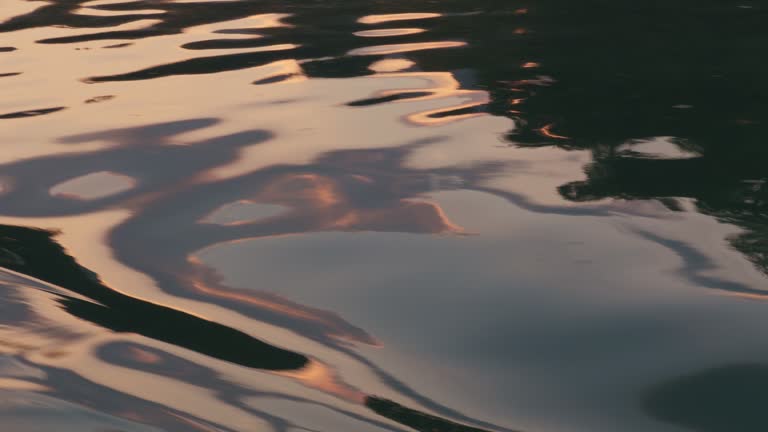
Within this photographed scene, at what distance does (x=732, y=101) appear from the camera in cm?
165

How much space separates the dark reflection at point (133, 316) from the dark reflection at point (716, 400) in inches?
12.1

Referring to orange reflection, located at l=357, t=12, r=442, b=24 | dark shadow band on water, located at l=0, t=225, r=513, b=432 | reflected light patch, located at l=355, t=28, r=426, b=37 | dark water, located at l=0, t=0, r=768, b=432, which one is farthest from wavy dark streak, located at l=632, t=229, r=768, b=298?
orange reflection, located at l=357, t=12, r=442, b=24

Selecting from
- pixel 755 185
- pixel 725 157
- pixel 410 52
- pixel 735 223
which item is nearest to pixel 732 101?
pixel 725 157

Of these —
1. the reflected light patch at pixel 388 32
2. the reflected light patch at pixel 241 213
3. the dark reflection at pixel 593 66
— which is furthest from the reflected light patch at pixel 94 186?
the reflected light patch at pixel 388 32

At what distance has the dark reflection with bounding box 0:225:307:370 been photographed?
0.96 m

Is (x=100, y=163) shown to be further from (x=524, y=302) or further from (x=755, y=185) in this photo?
(x=755, y=185)

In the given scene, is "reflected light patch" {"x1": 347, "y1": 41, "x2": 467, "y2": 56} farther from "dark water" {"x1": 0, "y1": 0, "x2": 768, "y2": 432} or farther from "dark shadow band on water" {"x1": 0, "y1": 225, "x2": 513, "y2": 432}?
"dark shadow band on water" {"x1": 0, "y1": 225, "x2": 513, "y2": 432}

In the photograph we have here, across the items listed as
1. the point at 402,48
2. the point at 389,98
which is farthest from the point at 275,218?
the point at 402,48

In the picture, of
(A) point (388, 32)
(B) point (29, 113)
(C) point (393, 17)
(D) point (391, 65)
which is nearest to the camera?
(B) point (29, 113)

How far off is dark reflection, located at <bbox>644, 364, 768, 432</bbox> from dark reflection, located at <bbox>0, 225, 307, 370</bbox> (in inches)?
12.1

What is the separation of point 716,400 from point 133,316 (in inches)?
21.0

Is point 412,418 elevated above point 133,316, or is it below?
below

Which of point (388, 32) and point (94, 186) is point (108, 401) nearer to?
point (94, 186)

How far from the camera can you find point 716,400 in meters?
0.88
